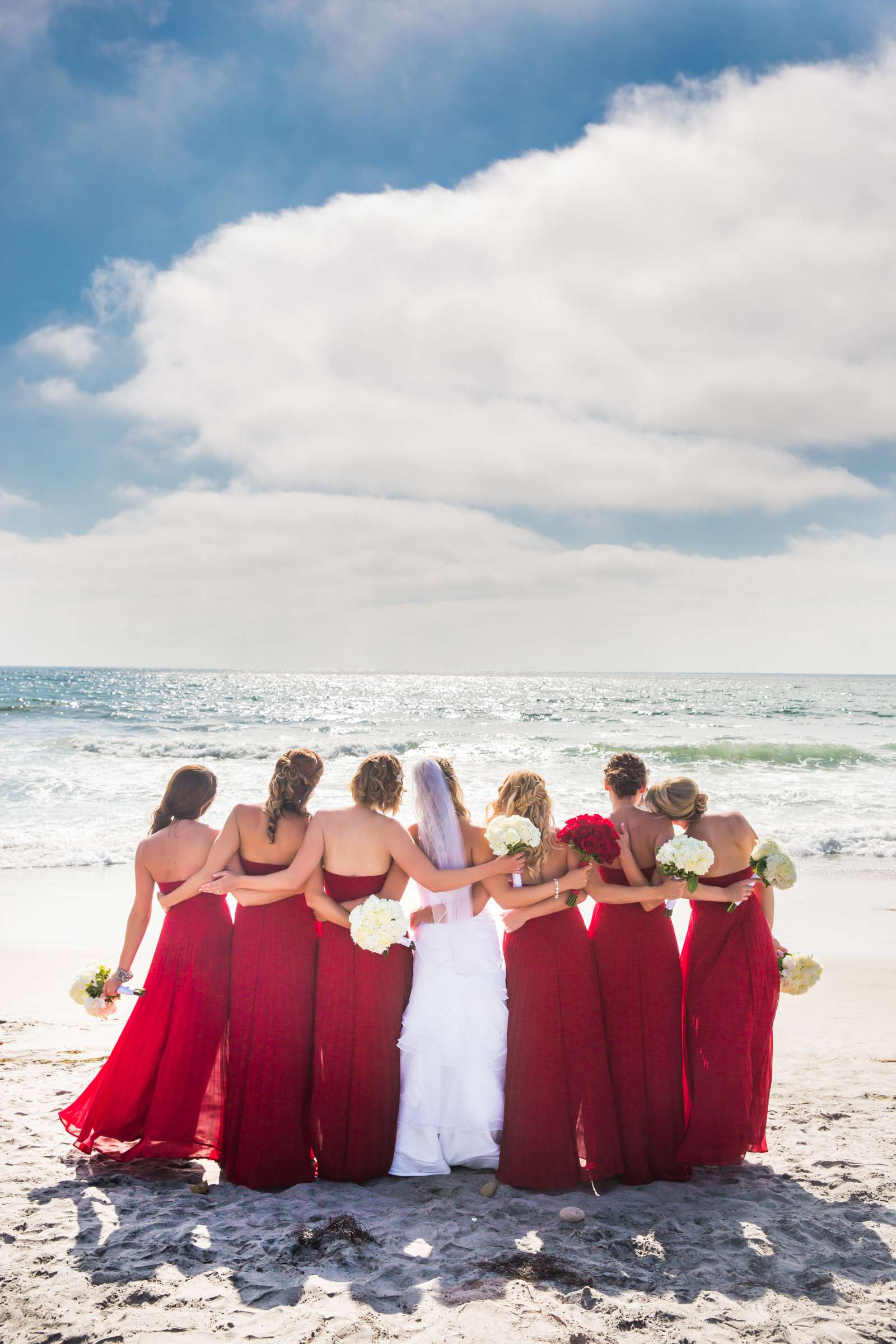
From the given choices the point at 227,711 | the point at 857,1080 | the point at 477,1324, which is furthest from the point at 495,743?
the point at 477,1324

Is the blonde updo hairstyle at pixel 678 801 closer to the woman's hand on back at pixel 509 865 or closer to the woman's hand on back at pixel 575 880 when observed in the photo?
the woman's hand on back at pixel 575 880

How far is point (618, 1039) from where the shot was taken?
13.2 feet

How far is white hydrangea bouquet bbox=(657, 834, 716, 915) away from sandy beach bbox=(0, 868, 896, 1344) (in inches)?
55.3

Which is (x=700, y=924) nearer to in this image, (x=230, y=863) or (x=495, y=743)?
(x=230, y=863)

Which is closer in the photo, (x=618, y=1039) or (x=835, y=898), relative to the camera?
(x=618, y=1039)

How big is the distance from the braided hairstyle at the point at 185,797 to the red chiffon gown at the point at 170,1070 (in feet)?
1.85

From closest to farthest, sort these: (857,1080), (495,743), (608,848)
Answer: (608,848) → (857,1080) → (495,743)

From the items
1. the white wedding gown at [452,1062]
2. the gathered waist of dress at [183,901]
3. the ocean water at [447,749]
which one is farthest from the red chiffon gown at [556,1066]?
the ocean water at [447,749]

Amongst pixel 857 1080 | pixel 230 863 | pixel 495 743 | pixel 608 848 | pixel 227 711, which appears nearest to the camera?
pixel 608 848

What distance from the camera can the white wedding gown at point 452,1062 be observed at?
3982 mm

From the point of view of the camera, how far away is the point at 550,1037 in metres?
3.95

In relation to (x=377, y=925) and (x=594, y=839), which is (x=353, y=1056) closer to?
(x=377, y=925)

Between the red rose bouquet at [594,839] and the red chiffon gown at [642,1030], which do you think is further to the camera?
the red chiffon gown at [642,1030]

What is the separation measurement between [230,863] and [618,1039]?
2.07m
